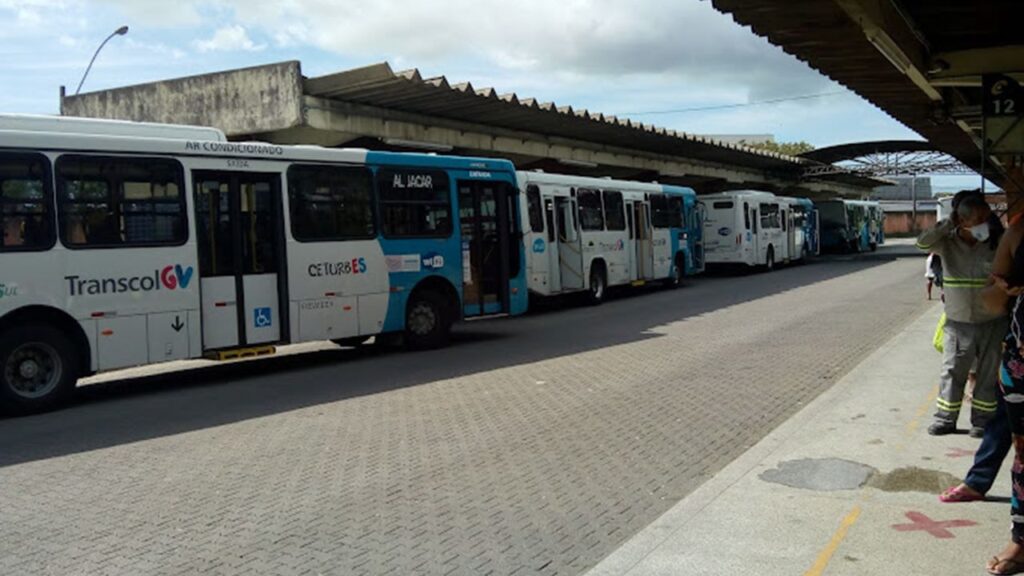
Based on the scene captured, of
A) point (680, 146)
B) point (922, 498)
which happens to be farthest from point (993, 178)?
point (922, 498)

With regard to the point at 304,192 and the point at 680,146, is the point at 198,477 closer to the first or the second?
the point at 304,192

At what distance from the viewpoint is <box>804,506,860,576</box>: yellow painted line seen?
462 centimetres

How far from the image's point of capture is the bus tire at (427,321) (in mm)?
14203

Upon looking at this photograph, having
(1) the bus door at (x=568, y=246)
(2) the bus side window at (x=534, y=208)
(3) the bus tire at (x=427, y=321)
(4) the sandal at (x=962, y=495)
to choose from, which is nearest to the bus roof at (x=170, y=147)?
(3) the bus tire at (x=427, y=321)

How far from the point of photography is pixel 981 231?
684 cm

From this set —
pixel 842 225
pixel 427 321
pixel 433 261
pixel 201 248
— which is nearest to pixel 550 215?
pixel 433 261

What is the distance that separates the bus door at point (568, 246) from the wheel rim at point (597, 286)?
35.7 inches

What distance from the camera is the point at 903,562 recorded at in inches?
184

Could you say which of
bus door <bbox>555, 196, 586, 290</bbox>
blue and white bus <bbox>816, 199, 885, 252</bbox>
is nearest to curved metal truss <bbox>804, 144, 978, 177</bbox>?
blue and white bus <bbox>816, 199, 885, 252</bbox>

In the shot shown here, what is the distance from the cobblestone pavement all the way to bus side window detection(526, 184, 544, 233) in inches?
247

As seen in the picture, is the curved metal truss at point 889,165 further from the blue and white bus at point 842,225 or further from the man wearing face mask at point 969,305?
the man wearing face mask at point 969,305

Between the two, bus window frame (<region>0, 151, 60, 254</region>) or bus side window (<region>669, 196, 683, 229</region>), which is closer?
bus window frame (<region>0, 151, 60, 254</region>)

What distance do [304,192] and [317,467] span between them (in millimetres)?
6223

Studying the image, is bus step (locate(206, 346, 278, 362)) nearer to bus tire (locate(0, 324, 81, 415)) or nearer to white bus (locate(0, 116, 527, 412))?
white bus (locate(0, 116, 527, 412))
